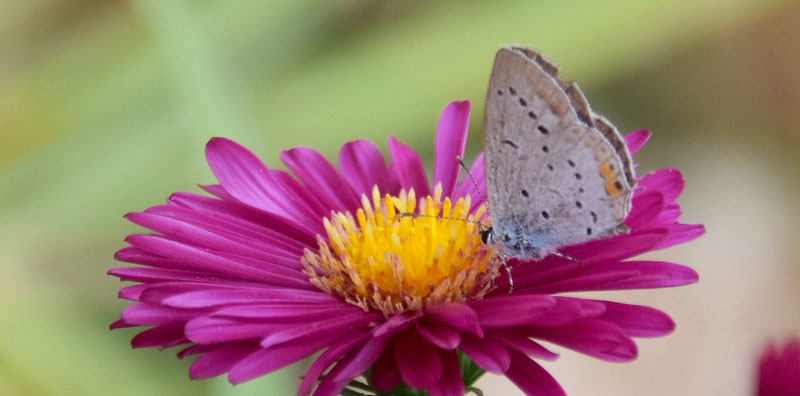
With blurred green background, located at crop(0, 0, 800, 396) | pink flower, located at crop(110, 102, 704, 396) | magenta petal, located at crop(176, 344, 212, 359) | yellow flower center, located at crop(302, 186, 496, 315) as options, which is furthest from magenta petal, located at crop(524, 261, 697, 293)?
blurred green background, located at crop(0, 0, 800, 396)

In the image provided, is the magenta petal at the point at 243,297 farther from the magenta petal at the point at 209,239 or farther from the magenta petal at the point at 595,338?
the magenta petal at the point at 595,338

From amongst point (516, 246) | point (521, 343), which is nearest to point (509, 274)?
point (516, 246)

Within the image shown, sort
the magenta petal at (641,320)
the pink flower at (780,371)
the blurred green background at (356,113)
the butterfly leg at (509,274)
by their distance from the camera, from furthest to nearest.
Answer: the blurred green background at (356,113)
the butterfly leg at (509,274)
the magenta petal at (641,320)
the pink flower at (780,371)

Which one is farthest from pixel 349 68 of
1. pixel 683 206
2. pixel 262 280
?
pixel 262 280

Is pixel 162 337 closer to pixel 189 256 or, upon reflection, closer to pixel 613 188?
pixel 189 256

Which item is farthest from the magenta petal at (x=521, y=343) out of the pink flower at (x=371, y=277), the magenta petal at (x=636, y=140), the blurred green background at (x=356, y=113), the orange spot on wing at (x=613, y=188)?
the blurred green background at (x=356, y=113)

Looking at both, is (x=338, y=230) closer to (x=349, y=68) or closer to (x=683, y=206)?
(x=349, y=68)
